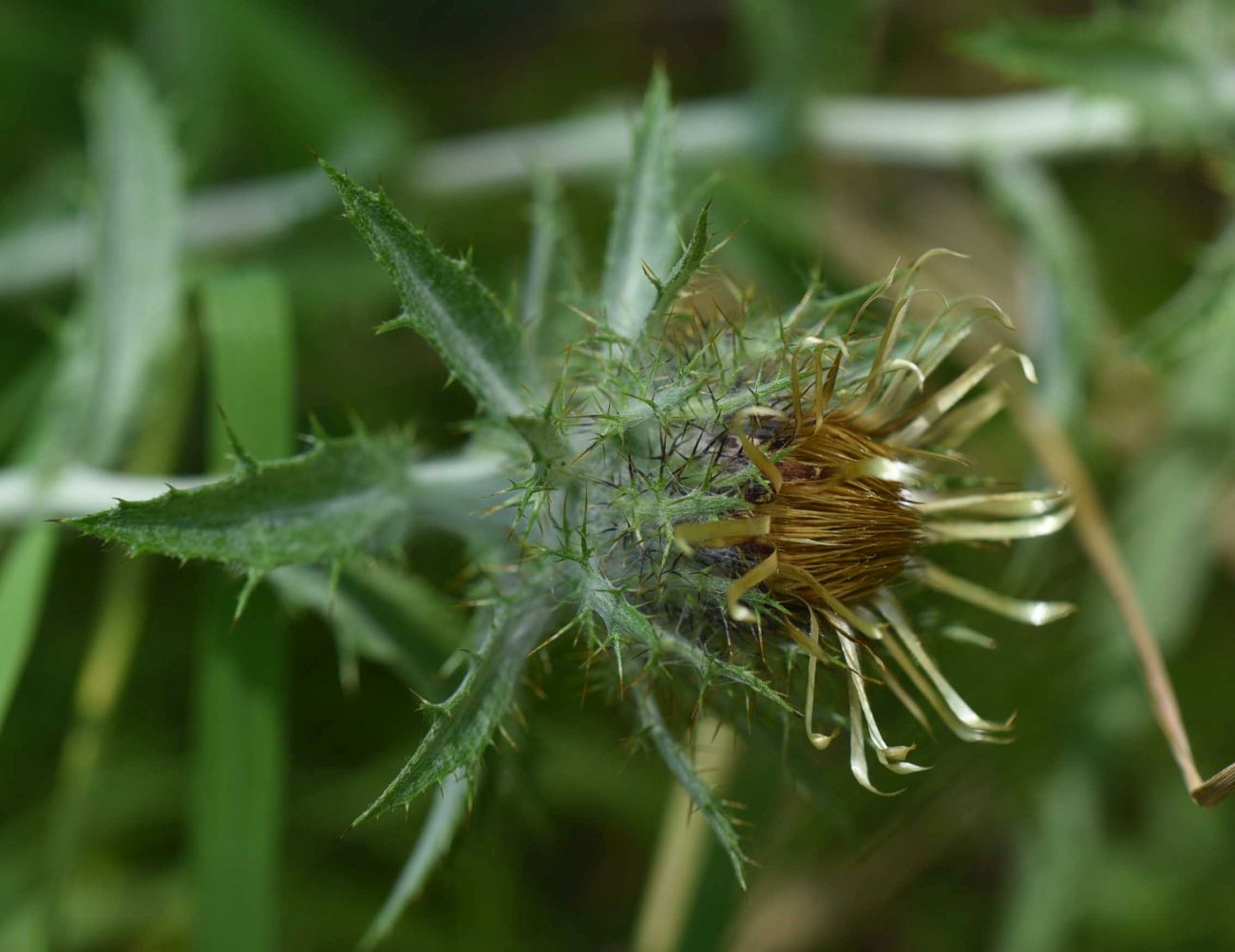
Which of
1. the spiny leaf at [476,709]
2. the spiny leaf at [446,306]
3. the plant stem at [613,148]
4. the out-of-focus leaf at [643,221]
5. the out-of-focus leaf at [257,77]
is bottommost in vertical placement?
the spiny leaf at [476,709]

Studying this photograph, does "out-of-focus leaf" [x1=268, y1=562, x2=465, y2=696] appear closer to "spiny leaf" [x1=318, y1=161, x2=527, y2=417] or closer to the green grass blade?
the green grass blade

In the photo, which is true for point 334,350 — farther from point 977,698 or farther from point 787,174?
point 977,698

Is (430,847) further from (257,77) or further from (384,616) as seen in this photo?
(257,77)

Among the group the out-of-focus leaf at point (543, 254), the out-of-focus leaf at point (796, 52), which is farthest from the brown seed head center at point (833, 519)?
the out-of-focus leaf at point (796, 52)

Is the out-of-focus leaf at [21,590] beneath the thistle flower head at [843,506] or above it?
above

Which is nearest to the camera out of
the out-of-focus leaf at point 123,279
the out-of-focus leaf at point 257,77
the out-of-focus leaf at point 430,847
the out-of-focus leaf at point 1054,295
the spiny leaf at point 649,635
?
the spiny leaf at point 649,635

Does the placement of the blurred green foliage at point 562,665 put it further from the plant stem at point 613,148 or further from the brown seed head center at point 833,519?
the brown seed head center at point 833,519

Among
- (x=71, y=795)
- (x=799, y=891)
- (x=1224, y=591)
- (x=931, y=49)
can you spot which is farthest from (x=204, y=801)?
(x=931, y=49)

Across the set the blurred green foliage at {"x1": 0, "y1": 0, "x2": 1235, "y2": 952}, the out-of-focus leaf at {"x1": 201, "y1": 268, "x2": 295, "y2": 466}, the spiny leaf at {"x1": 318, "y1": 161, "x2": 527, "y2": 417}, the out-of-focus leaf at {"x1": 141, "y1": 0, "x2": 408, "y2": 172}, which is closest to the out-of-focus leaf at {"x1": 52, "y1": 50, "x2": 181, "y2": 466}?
the blurred green foliage at {"x1": 0, "y1": 0, "x2": 1235, "y2": 952}

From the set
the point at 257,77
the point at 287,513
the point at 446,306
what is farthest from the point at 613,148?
the point at 287,513
